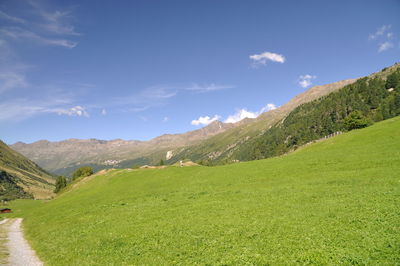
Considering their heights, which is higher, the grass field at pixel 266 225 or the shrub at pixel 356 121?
the shrub at pixel 356 121

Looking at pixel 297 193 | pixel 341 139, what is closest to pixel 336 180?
pixel 297 193

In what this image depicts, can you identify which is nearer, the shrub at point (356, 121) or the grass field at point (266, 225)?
the grass field at point (266, 225)

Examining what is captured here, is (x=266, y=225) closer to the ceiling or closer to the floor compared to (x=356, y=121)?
closer to the floor

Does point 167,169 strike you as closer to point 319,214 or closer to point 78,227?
point 78,227

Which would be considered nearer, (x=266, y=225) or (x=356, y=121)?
(x=266, y=225)

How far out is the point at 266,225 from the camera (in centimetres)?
2130

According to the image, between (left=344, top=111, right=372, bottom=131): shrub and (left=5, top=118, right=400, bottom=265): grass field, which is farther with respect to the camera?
(left=344, top=111, right=372, bottom=131): shrub

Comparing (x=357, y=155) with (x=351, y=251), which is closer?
(x=351, y=251)

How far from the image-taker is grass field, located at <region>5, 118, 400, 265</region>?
15.7m

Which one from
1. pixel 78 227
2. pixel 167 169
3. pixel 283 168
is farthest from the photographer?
pixel 167 169

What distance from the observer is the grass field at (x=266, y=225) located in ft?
51.4

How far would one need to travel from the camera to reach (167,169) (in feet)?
252

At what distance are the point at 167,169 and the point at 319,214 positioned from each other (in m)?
58.4

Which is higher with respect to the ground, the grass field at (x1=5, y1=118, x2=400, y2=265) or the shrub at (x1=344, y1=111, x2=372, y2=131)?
the shrub at (x1=344, y1=111, x2=372, y2=131)
